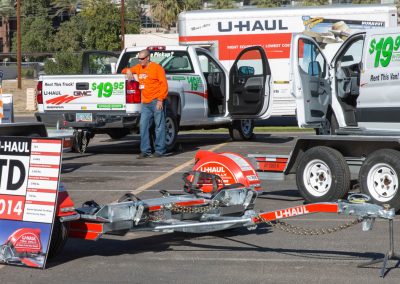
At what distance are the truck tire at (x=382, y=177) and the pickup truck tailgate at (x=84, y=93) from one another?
703 cm

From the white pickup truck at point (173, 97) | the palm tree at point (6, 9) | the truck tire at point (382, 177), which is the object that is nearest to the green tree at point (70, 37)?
the palm tree at point (6, 9)

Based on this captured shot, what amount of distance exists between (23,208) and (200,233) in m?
2.04

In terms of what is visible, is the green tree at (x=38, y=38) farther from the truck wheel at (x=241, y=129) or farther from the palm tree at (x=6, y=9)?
the truck wheel at (x=241, y=129)

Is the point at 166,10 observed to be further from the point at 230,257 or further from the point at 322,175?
the point at 230,257

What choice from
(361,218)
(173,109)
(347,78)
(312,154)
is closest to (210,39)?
(173,109)

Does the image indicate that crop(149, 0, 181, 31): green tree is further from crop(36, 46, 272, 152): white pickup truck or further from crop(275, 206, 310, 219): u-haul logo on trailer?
crop(275, 206, 310, 219): u-haul logo on trailer

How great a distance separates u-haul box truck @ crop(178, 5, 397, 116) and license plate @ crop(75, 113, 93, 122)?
25.7 feet

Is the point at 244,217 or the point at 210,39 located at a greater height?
the point at 210,39

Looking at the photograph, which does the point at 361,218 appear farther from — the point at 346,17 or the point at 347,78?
the point at 346,17

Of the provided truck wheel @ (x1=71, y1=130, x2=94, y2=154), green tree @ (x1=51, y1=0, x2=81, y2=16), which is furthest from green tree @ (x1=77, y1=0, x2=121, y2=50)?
truck wheel @ (x1=71, y1=130, x2=94, y2=154)

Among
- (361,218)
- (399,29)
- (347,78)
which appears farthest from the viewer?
(347,78)

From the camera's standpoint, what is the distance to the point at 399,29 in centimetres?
1134

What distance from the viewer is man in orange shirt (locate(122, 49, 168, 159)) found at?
625 inches

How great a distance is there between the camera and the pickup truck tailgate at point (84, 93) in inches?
641
